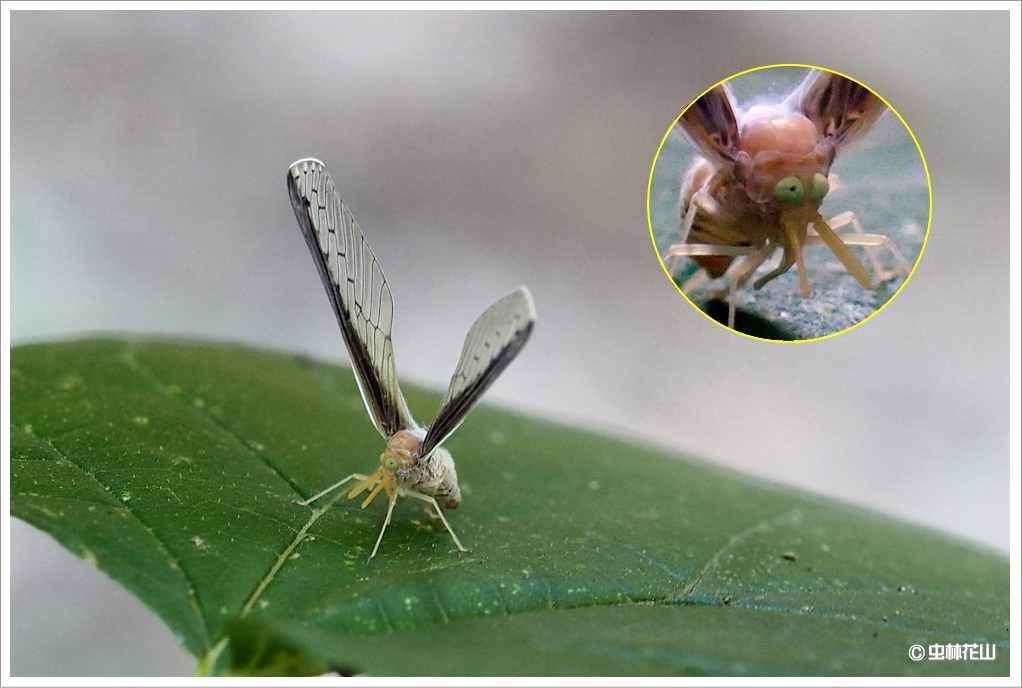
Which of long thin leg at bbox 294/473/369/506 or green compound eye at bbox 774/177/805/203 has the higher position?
green compound eye at bbox 774/177/805/203

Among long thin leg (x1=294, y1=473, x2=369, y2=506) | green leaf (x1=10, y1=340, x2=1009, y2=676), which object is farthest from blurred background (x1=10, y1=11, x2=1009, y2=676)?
long thin leg (x1=294, y1=473, x2=369, y2=506)

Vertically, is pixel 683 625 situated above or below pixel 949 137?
below

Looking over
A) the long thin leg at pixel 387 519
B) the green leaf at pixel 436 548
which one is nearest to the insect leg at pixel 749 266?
the green leaf at pixel 436 548

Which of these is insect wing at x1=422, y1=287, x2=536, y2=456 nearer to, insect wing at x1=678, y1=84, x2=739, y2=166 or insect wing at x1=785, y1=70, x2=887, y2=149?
insect wing at x1=678, y1=84, x2=739, y2=166

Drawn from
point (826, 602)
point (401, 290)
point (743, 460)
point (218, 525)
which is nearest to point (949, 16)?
point (743, 460)

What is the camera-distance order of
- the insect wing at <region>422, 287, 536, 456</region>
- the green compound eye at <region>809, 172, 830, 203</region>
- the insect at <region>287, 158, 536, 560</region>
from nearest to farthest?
1. the insect wing at <region>422, 287, 536, 456</region>
2. the insect at <region>287, 158, 536, 560</region>
3. the green compound eye at <region>809, 172, 830, 203</region>

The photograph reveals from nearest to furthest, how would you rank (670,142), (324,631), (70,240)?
(324,631) < (670,142) < (70,240)

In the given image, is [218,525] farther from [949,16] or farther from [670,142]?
→ [949,16]

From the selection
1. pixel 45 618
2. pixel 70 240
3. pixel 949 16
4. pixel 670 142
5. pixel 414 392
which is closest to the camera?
pixel 670 142

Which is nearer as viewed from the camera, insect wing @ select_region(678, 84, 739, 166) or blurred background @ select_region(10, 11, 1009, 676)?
insect wing @ select_region(678, 84, 739, 166)
